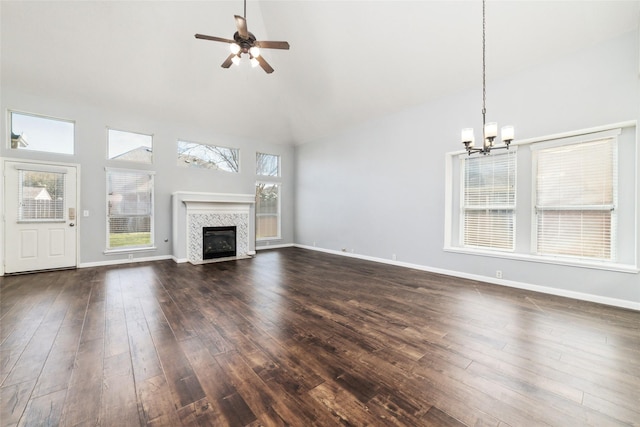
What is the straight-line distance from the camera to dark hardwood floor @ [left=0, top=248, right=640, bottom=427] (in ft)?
5.09

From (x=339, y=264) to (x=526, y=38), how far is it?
16.2ft

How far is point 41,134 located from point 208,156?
3172 millimetres

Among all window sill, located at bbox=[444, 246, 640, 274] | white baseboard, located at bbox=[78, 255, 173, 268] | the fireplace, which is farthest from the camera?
the fireplace

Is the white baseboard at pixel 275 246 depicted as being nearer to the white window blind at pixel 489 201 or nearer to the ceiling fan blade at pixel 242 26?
the white window blind at pixel 489 201

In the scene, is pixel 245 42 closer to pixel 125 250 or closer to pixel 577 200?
pixel 577 200

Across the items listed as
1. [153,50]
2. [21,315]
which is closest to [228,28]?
[153,50]

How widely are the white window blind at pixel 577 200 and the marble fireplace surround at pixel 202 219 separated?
6.19 metres

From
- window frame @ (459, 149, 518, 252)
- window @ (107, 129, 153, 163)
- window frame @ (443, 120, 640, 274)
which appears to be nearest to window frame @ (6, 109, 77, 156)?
window @ (107, 129, 153, 163)

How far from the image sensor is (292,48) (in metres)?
5.47

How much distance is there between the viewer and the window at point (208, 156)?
6.69 m

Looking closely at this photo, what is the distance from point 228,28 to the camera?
200 inches

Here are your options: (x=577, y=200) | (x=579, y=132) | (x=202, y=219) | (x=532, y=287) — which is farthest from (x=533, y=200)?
(x=202, y=219)

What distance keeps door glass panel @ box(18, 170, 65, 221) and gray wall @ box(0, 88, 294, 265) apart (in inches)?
12.3

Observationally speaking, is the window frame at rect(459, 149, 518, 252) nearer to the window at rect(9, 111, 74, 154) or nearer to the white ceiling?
the white ceiling
